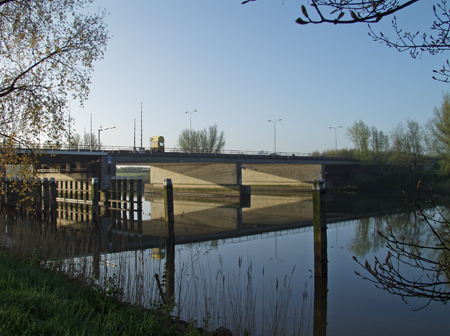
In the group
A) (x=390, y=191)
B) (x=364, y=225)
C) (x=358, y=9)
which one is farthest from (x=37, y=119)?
(x=390, y=191)

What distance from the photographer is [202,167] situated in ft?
165

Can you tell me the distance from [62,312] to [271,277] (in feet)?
22.0

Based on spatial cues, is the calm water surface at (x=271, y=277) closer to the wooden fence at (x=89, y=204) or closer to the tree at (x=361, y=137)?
the wooden fence at (x=89, y=204)

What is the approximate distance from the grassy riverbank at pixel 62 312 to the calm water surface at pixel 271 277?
2.18 ft

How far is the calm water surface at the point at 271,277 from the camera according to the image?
252 inches

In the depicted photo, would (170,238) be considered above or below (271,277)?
above

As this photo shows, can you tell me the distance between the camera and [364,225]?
19953mm

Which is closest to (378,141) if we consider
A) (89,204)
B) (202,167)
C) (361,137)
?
(361,137)

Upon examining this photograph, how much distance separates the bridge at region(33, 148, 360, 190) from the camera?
36344 millimetres

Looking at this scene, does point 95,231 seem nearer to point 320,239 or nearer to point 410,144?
point 320,239

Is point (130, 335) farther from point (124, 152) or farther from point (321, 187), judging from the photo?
point (124, 152)

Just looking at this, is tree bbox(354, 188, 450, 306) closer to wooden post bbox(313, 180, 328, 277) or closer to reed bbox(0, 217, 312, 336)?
reed bbox(0, 217, 312, 336)

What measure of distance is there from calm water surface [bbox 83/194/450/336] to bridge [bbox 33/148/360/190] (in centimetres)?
1774

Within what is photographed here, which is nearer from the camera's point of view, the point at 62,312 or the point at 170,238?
the point at 62,312
